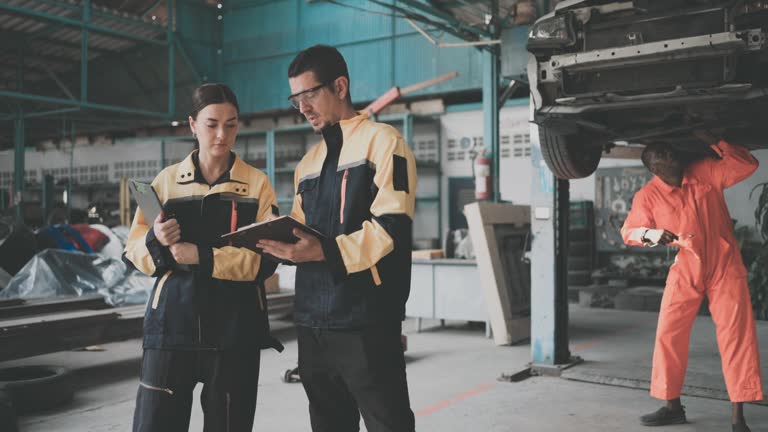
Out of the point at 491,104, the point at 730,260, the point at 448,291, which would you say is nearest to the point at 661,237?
the point at 730,260

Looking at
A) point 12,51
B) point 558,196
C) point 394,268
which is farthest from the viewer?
point 12,51

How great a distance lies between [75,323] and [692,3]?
5158 mm

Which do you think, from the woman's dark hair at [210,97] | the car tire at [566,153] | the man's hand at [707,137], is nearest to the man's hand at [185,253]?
the woman's dark hair at [210,97]

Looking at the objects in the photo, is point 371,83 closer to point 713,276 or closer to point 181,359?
point 713,276

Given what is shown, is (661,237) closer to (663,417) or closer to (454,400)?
(663,417)

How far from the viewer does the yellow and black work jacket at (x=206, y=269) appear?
2186 millimetres

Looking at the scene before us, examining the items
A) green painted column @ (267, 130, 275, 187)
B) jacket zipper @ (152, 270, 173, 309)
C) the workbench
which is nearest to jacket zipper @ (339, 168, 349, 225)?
jacket zipper @ (152, 270, 173, 309)

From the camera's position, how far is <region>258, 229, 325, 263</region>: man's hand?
6.35 ft

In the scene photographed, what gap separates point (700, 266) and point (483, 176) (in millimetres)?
5105

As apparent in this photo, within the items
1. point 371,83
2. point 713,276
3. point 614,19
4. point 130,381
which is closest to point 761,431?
point 713,276

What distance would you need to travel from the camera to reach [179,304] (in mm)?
2195

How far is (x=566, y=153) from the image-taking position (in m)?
4.69

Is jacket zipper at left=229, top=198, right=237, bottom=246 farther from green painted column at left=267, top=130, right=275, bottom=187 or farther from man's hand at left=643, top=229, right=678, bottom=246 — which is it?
green painted column at left=267, top=130, right=275, bottom=187

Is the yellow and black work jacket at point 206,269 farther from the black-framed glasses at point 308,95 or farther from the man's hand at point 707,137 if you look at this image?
the man's hand at point 707,137
